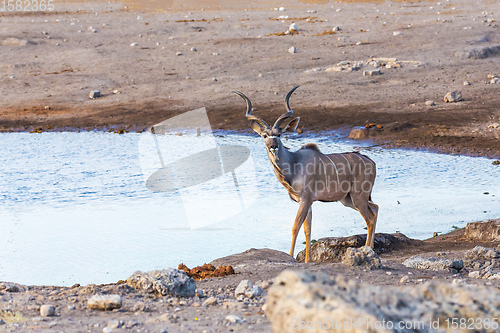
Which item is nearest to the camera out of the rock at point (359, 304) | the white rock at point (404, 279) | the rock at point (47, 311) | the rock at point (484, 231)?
the rock at point (359, 304)

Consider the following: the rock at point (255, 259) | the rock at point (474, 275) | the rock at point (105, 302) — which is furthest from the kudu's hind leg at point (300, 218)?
the rock at point (105, 302)

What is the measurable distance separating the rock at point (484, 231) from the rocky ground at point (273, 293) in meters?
0.01

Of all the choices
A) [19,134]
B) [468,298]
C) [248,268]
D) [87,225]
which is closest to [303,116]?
[19,134]

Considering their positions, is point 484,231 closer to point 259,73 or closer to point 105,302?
point 105,302

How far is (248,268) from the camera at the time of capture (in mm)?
6898

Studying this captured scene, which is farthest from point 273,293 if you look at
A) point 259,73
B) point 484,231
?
point 259,73

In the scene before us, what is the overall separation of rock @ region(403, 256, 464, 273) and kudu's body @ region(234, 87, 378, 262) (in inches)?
54.7

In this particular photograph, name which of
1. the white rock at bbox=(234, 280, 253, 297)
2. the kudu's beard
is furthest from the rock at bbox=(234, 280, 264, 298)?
the kudu's beard

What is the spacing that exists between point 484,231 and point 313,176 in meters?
2.46

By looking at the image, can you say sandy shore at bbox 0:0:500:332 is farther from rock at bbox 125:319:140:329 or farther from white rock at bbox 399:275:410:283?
rock at bbox 125:319:140:329

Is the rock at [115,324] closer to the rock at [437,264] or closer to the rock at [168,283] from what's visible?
the rock at [168,283]

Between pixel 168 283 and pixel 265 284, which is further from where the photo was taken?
pixel 265 284

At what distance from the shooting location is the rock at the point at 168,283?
546 cm

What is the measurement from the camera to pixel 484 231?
871 cm
